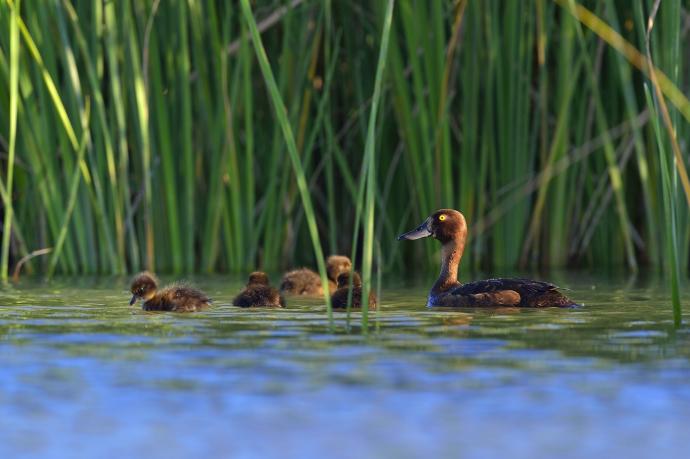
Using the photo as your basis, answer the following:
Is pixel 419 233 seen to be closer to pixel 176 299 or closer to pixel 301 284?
pixel 301 284

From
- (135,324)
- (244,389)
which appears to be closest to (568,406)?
(244,389)

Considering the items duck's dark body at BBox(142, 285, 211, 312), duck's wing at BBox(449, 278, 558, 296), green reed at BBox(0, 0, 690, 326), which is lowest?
duck's dark body at BBox(142, 285, 211, 312)

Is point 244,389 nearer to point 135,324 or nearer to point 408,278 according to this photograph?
point 135,324

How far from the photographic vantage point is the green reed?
12.6 m

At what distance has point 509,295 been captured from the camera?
9.24 m

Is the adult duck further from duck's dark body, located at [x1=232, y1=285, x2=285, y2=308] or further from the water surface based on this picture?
duck's dark body, located at [x1=232, y1=285, x2=285, y2=308]

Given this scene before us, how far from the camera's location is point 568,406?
5.22m

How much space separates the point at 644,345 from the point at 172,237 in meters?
7.04

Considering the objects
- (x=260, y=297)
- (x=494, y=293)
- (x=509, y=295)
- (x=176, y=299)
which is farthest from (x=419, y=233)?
(x=176, y=299)

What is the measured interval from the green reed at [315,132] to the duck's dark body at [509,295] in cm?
303

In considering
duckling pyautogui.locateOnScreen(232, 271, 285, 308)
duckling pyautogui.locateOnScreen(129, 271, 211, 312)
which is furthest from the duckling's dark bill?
duckling pyautogui.locateOnScreen(129, 271, 211, 312)

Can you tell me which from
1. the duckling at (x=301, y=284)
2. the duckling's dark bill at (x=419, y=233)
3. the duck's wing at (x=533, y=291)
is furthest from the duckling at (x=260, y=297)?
the duckling's dark bill at (x=419, y=233)

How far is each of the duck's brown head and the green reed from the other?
1632 mm

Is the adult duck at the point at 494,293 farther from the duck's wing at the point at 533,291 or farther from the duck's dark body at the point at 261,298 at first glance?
the duck's dark body at the point at 261,298
